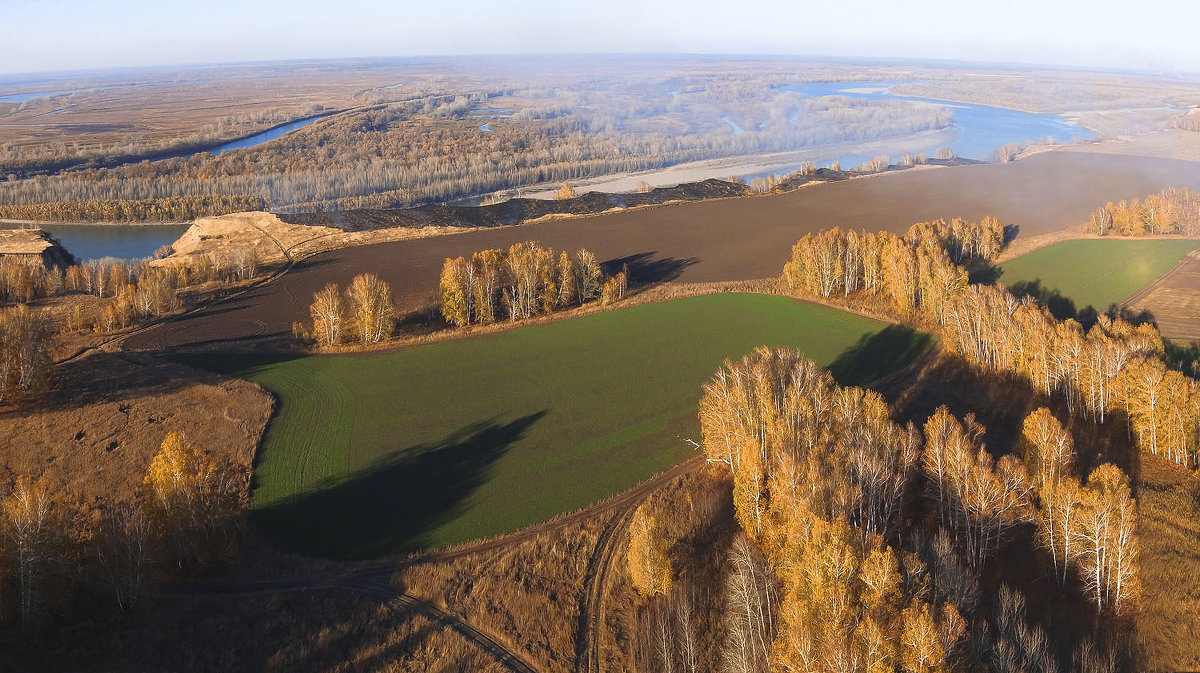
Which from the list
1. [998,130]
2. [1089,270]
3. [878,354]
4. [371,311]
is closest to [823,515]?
[878,354]

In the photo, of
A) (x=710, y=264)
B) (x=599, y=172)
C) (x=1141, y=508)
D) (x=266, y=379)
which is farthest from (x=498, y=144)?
(x=1141, y=508)

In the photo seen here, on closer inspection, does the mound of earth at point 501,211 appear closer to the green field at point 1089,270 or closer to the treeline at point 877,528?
the green field at point 1089,270

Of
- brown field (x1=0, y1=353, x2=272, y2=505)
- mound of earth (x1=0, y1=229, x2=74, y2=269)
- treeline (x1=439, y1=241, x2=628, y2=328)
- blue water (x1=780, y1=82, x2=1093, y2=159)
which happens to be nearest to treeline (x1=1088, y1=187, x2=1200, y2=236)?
treeline (x1=439, y1=241, x2=628, y2=328)

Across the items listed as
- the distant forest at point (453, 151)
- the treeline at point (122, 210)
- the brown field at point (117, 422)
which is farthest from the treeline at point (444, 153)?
the brown field at point (117, 422)

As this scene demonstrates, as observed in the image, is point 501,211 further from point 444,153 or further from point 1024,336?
point 444,153

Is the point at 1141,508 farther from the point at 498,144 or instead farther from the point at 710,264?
the point at 498,144

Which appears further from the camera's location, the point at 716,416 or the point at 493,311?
the point at 493,311
